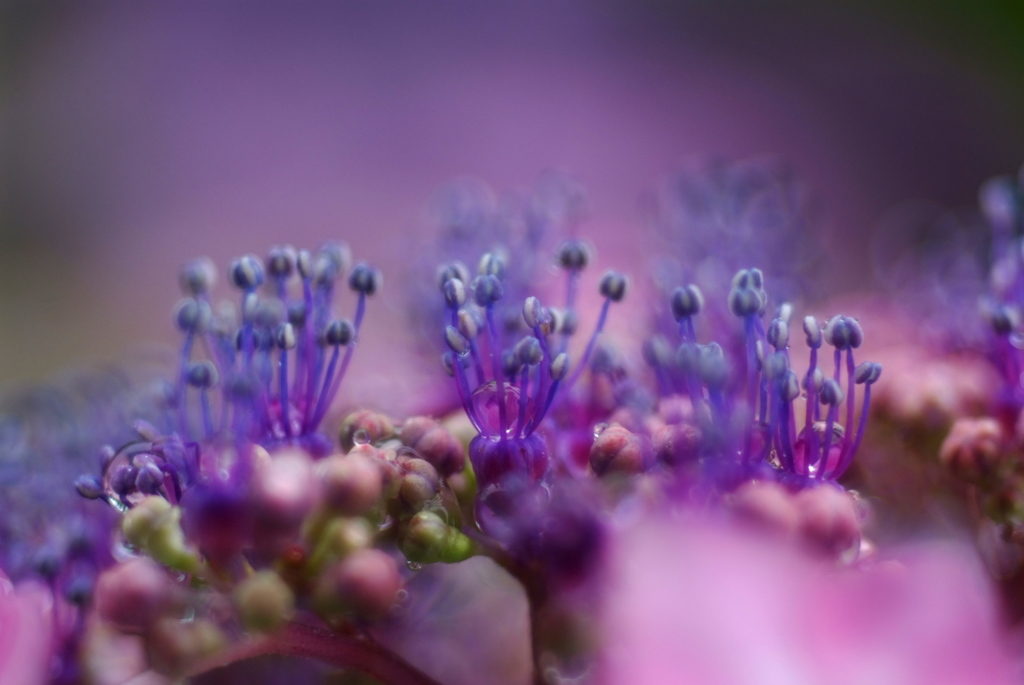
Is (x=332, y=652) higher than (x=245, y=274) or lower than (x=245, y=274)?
lower

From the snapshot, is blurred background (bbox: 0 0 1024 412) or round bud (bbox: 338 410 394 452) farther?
blurred background (bbox: 0 0 1024 412)

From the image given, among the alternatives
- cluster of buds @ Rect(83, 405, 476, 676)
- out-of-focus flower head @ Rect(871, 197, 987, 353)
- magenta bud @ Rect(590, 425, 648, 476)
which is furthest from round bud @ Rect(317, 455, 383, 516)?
out-of-focus flower head @ Rect(871, 197, 987, 353)

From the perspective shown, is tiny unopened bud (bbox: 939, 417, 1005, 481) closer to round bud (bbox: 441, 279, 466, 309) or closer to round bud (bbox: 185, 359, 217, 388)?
round bud (bbox: 441, 279, 466, 309)

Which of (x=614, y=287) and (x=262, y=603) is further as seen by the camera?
(x=614, y=287)

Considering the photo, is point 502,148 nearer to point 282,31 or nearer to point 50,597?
point 282,31

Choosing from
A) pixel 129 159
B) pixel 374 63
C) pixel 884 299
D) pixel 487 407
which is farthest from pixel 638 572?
pixel 374 63

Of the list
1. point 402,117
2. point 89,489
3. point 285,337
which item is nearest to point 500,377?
point 285,337

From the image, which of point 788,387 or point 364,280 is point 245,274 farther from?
point 788,387
